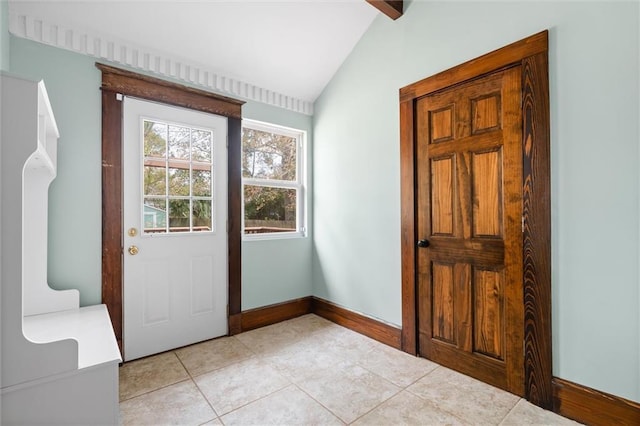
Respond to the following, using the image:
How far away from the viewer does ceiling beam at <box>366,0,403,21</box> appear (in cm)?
240

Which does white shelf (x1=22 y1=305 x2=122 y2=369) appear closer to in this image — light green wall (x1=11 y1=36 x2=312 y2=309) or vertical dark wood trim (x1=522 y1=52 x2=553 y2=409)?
light green wall (x1=11 y1=36 x2=312 y2=309)

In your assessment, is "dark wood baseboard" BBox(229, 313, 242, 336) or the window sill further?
the window sill

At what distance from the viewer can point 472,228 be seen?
218 cm

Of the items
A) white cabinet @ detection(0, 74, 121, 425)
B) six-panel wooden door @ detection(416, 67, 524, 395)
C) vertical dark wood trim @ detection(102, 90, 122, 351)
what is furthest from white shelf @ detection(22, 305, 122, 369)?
six-panel wooden door @ detection(416, 67, 524, 395)

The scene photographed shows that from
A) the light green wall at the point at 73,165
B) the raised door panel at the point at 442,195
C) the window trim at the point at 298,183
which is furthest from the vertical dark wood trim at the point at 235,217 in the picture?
the raised door panel at the point at 442,195

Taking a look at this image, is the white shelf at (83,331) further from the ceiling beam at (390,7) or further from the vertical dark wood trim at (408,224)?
the ceiling beam at (390,7)

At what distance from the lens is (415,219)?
251 centimetres

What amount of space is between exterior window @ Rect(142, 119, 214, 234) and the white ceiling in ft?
2.14

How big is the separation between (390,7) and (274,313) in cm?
300

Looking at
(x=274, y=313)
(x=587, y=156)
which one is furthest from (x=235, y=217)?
(x=587, y=156)

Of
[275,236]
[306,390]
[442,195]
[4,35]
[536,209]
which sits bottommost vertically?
[306,390]

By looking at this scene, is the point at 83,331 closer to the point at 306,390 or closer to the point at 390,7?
the point at 306,390

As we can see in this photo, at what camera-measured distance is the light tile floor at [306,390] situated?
1.74m

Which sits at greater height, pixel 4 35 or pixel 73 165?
pixel 4 35
